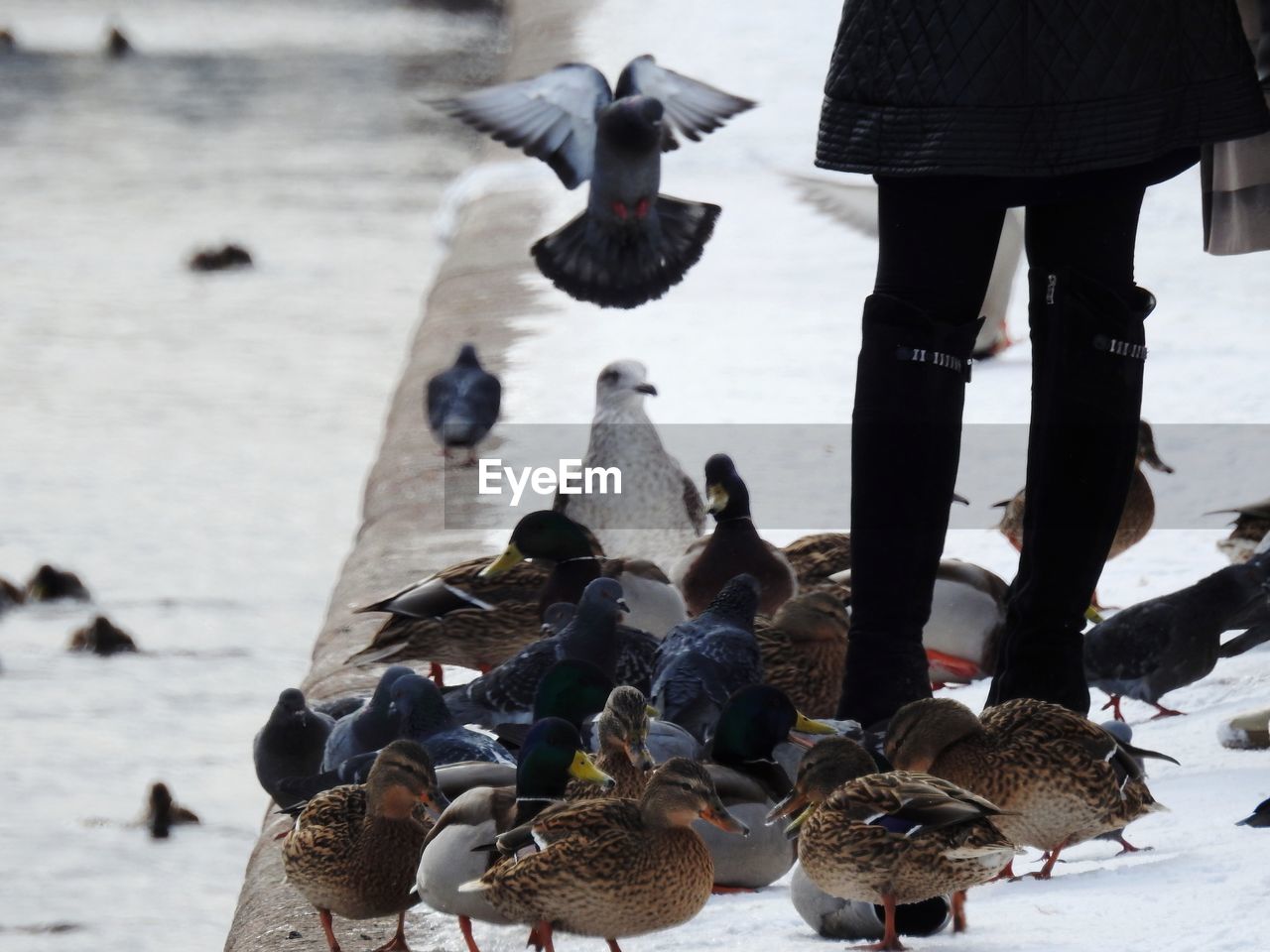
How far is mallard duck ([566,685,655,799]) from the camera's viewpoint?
3.17m

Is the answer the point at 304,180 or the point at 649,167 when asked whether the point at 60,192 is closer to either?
the point at 304,180

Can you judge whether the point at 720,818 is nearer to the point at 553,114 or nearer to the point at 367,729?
the point at 367,729

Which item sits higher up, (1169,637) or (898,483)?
(898,483)

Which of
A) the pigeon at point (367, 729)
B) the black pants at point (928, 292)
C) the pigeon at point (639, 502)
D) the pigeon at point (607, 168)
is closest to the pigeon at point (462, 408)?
the pigeon at point (607, 168)

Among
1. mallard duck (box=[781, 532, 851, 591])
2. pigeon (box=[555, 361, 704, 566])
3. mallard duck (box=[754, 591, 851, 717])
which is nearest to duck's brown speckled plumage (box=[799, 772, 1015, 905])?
mallard duck (box=[754, 591, 851, 717])

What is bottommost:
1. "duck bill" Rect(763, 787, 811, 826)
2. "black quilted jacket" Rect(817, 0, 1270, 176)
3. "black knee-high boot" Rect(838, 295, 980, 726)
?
"duck bill" Rect(763, 787, 811, 826)

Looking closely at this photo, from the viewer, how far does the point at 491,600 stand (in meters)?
4.42

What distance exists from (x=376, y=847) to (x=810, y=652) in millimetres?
1244

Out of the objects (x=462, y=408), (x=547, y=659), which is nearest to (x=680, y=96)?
(x=462, y=408)

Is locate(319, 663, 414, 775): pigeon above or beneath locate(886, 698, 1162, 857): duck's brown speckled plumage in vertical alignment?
beneath

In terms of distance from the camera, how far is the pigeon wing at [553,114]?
264 inches

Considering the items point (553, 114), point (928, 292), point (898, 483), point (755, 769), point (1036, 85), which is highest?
point (1036, 85)

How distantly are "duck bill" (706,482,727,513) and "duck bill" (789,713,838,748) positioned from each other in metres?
1.31

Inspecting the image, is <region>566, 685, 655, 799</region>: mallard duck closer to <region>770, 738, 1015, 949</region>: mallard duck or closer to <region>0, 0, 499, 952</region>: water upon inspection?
<region>770, 738, 1015, 949</region>: mallard duck
